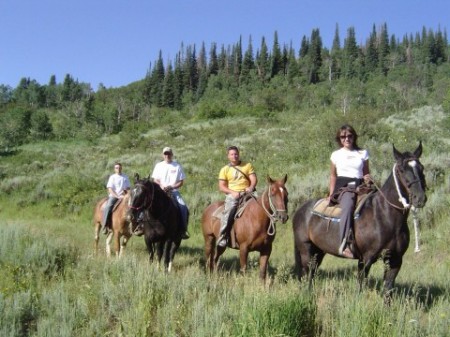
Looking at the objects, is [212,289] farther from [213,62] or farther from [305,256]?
[213,62]

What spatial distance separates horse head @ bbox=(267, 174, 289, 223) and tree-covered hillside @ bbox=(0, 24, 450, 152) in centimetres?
5098

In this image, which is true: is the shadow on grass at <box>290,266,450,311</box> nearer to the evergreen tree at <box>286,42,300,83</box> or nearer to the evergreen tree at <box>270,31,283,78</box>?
the evergreen tree at <box>286,42,300,83</box>

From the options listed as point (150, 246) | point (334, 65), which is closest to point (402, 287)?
point (150, 246)

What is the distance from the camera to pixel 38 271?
285 inches

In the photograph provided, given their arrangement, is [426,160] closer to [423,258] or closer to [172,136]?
[423,258]

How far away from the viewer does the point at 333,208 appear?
23.1ft

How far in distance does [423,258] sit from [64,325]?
26.5 ft

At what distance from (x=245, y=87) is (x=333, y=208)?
93.1 metres

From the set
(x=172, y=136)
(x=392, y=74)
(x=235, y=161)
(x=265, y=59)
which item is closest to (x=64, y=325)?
(x=235, y=161)

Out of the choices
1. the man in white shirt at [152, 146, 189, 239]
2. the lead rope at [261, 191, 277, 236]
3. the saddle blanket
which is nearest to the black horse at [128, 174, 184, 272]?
the man in white shirt at [152, 146, 189, 239]

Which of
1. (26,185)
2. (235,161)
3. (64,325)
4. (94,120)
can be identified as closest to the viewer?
(64,325)

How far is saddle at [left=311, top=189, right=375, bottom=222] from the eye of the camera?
6.60 meters

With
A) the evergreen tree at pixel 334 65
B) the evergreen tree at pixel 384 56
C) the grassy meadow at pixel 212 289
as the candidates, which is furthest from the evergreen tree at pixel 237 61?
the grassy meadow at pixel 212 289

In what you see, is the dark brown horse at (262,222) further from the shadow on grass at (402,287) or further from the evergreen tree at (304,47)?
the evergreen tree at (304,47)
